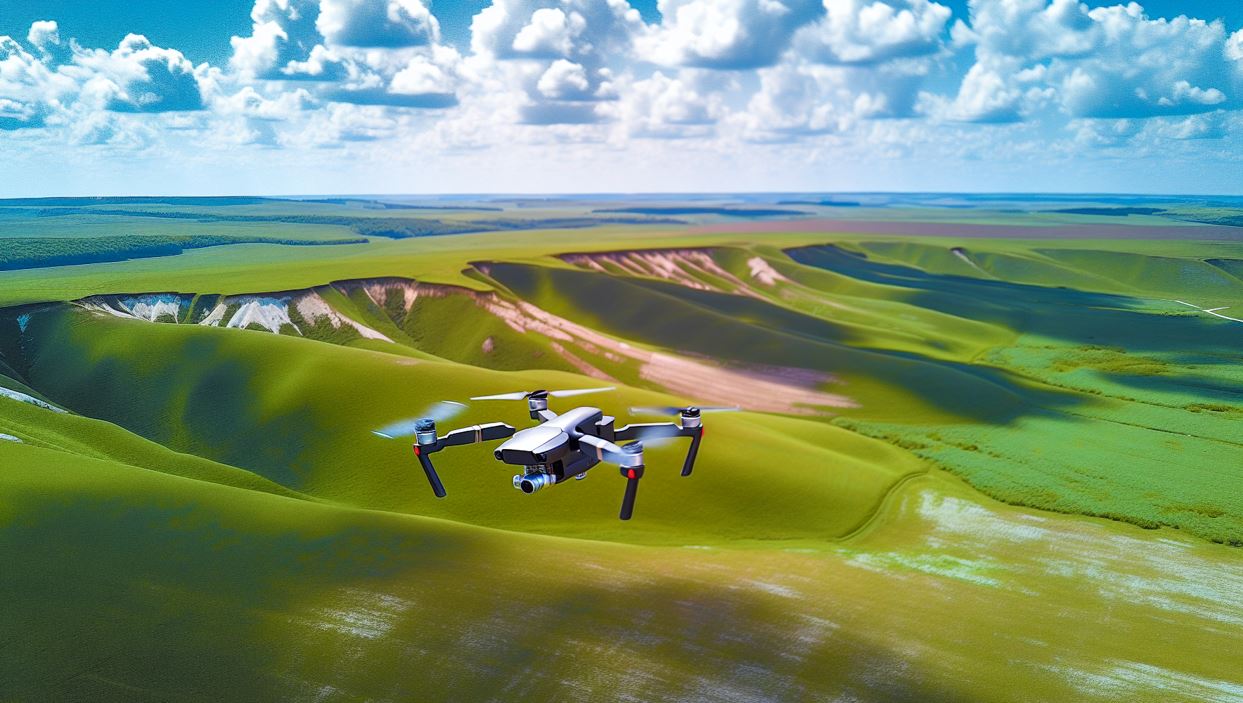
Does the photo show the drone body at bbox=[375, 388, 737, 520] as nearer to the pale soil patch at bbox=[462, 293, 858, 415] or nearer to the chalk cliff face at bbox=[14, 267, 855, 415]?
the chalk cliff face at bbox=[14, 267, 855, 415]

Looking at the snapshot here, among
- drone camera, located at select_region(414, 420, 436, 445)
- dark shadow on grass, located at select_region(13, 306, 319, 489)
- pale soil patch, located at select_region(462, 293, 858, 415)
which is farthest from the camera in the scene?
pale soil patch, located at select_region(462, 293, 858, 415)

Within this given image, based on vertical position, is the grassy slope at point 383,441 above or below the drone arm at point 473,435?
below

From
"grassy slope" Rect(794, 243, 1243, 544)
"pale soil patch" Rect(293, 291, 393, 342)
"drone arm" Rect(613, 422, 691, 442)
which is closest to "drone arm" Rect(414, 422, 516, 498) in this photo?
"drone arm" Rect(613, 422, 691, 442)

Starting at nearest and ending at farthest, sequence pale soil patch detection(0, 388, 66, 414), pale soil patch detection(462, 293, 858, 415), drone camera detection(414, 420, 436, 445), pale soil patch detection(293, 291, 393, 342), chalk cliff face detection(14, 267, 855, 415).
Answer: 1. drone camera detection(414, 420, 436, 445)
2. pale soil patch detection(0, 388, 66, 414)
3. pale soil patch detection(462, 293, 858, 415)
4. chalk cliff face detection(14, 267, 855, 415)
5. pale soil patch detection(293, 291, 393, 342)

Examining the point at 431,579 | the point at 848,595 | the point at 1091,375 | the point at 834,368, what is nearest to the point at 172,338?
the point at 431,579

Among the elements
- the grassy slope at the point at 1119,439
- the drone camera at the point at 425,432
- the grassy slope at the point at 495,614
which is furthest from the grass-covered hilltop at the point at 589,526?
the drone camera at the point at 425,432

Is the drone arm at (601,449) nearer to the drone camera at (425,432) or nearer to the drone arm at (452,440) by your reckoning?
the drone arm at (452,440)

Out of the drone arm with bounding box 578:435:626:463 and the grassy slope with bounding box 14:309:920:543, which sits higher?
the drone arm with bounding box 578:435:626:463

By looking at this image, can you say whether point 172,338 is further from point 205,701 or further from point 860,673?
point 860,673
